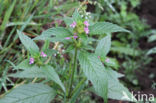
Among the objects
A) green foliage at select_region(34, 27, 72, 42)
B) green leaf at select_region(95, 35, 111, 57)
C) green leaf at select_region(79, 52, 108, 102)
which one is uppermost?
green foliage at select_region(34, 27, 72, 42)

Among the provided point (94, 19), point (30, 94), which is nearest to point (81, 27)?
point (30, 94)

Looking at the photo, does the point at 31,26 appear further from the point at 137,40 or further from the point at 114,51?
the point at 137,40

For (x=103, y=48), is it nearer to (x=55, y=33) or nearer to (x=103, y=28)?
(x=103, y=28)

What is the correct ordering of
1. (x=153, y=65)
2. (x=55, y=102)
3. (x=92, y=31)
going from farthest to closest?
(x=153, y=65)
(x=55, y=102)
(x=92, y=31)

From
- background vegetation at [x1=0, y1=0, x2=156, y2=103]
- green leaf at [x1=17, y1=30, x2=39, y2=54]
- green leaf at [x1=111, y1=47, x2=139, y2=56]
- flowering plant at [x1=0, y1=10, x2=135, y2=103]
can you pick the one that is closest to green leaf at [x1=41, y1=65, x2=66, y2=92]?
flowering plant at [x1=0, y1=10, x2=135, y2=103]

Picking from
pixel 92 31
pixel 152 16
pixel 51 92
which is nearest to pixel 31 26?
pixel 51 92

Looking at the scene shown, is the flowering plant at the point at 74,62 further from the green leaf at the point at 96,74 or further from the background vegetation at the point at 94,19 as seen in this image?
the background vegetation at the point at 94,19

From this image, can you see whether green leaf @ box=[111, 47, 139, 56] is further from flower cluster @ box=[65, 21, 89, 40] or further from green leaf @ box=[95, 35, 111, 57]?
flower cluster @ box=[65, 21, 89, 40]
